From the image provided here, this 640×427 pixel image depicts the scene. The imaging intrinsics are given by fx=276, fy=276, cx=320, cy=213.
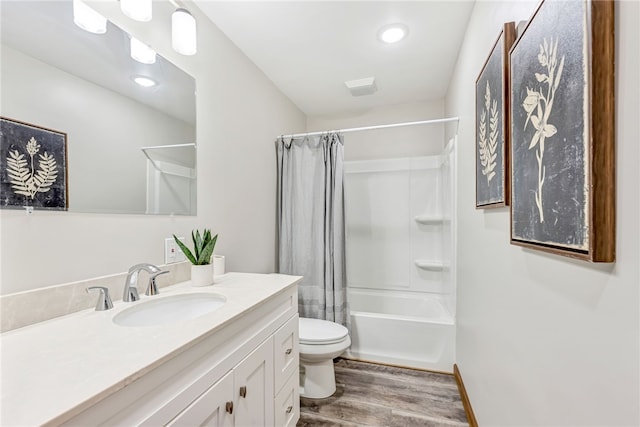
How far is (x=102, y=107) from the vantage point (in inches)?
42.7

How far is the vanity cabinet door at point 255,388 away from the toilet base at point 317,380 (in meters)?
0.69

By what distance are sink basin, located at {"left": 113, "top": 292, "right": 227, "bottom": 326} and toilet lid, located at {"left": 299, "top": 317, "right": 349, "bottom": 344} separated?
812mm

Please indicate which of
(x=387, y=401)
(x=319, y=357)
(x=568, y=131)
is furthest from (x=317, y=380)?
(x=568, y=131)

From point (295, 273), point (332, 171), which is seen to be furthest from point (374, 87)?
point (295, 273)

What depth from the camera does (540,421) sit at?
Answer: 2.68 feet

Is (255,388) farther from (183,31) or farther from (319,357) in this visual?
(183,31)

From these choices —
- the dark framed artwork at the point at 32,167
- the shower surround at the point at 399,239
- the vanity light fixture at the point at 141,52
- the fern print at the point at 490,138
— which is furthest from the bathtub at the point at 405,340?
the vanity light fixture at the point at 141,52

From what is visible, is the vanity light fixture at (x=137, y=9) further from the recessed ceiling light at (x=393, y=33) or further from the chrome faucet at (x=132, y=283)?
the recessed ceiling light at (x=393, y=33)

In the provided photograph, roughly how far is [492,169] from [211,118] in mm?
1519

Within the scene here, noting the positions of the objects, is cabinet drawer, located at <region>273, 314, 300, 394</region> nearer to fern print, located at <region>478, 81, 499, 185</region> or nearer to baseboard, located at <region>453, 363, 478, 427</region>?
baseboard, located at <region>453, 363, 478, 427</region>

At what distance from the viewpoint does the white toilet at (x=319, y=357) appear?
1.78m

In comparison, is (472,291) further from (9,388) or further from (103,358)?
(9,388)

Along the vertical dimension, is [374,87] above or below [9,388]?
above

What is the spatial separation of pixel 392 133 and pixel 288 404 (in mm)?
2590
